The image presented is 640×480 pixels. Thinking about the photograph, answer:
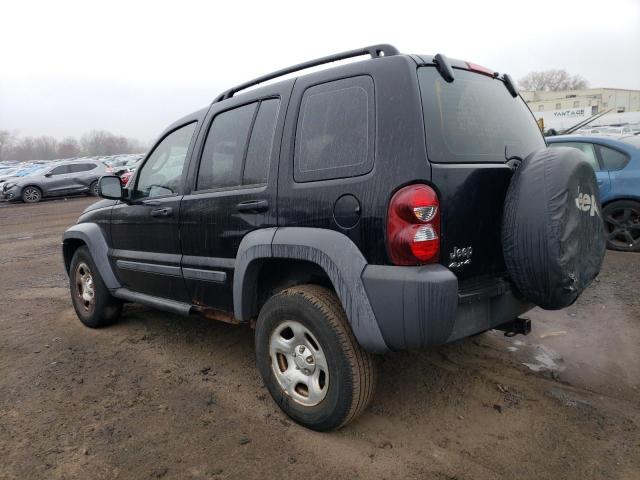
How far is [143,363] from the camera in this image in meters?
3.77

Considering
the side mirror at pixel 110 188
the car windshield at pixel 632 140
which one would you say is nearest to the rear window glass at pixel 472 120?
the side mirror at pixel 110 188

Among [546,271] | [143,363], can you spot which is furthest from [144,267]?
[546,271]

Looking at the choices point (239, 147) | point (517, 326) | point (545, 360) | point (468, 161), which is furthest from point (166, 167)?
point (545, 360)

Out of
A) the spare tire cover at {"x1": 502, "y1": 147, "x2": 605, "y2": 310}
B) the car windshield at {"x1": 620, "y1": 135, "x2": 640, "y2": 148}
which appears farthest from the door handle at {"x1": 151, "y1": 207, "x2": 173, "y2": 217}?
the car windshield at {"x1": 620, "y1": 135, "x2": 640, "y2": 148}

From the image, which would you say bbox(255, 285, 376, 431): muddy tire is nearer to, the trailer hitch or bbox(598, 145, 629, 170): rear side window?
the trailer hitch

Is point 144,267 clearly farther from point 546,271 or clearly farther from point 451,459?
point 546,271

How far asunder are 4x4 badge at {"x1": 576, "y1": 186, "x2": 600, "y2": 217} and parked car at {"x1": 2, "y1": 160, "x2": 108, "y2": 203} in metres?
20.2

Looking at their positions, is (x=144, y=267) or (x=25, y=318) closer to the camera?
(x=144, y=267)

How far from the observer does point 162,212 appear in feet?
11.7

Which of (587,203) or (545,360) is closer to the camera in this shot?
(587,203)

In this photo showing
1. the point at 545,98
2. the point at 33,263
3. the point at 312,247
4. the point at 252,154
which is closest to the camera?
the point at 312,247

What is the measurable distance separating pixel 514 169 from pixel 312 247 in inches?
46.0

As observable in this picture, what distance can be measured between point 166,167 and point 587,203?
2.88m

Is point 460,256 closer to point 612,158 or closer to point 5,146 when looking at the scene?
point 612,158
